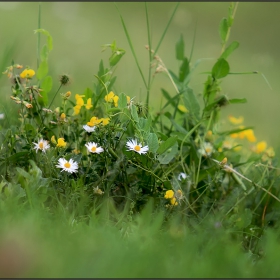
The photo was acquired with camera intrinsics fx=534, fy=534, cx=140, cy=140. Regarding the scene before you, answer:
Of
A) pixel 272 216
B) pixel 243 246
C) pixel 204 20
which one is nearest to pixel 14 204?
pixel 243 246

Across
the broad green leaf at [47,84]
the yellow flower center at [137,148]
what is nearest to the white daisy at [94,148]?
the yellow flower center at [137,148]

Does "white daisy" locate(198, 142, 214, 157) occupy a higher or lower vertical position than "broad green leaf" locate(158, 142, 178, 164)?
higher

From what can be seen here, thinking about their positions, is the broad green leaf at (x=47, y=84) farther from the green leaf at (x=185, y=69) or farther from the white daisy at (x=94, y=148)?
the green leaf at (x=185, y=69)

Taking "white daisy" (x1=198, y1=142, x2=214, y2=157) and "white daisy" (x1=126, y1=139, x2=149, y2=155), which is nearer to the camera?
"white daisy" (x1=126, y1=139, x2=149, y2=155)

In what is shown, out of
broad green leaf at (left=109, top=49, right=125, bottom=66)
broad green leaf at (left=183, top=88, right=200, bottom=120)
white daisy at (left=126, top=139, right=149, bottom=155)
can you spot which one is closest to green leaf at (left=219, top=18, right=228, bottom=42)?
broad green leaf at (left=183, top=88, right=200, bottom=120)

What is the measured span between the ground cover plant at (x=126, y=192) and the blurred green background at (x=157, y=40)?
143 cm

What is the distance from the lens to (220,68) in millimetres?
2289

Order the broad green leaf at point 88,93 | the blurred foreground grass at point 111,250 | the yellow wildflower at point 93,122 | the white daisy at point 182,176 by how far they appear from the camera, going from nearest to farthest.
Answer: the blurred foreground grass at point 111,250, the yellow wildflower at point 93,122, the white daisy at point 182,176, the broad green leaf at point 88,93

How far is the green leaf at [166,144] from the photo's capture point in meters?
1.94

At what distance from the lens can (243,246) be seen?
1945 millimetres

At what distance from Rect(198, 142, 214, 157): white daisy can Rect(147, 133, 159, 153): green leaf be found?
355mm

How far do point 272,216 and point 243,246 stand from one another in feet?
0.95

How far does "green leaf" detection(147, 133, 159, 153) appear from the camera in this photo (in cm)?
195

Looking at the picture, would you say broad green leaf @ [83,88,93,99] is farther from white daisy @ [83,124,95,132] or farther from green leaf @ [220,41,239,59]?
green leaf @ [220,41,239,59]
